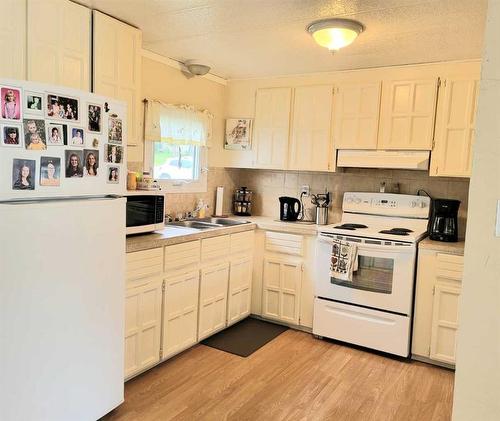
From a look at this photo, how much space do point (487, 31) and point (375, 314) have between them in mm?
2417

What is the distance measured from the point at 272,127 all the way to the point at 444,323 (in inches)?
86.1

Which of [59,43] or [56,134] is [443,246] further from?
[59,43]

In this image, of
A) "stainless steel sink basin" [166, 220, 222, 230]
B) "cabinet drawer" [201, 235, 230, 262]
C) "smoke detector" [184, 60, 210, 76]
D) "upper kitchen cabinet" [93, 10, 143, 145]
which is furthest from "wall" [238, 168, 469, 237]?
"upper kitchen cabinet" [93, 10, 143, 145]

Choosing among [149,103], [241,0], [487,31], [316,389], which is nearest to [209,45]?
[149,103]

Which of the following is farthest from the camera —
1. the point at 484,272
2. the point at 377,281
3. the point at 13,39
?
the point at 377,281

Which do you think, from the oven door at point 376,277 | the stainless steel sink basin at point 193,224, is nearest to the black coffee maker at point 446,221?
the oven door at point 376,277

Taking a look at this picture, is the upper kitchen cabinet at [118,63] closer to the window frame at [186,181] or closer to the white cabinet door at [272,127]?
the window frame at [186,181]

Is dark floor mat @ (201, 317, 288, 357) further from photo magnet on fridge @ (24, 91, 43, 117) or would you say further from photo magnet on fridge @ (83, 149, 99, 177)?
photo magnet on fridge @ (24, 91, 43, 117)

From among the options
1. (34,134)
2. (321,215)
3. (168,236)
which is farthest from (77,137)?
(321,215)

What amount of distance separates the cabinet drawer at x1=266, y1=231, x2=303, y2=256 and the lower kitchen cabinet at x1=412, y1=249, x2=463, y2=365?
980mm

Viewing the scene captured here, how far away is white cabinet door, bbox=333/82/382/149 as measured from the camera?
3.49m

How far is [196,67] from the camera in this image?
358cm

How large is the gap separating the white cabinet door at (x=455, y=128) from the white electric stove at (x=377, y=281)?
402mm

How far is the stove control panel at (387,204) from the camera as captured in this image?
3541 millimetres
